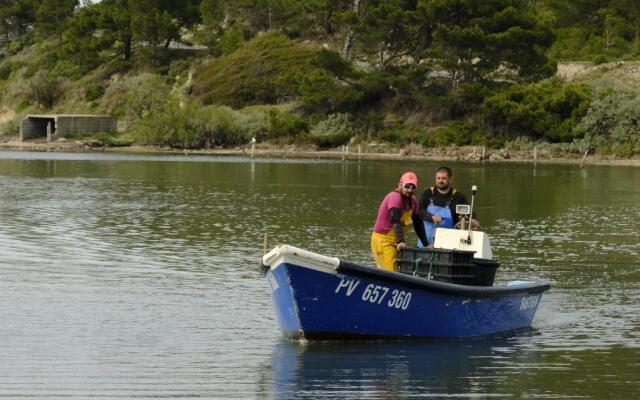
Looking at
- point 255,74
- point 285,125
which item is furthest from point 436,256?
point 255,74

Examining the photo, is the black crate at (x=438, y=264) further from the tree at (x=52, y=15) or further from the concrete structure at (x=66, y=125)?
the tree at (x=52, y=15)

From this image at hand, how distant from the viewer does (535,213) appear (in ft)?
137

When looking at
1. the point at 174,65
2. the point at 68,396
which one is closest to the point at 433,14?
the point at 174,65

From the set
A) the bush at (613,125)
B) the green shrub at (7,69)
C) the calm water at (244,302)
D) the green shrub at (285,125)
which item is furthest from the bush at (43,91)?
the calm water at (244,302)

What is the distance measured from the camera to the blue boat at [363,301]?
16000 mm

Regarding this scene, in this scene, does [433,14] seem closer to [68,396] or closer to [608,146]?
[608,146]

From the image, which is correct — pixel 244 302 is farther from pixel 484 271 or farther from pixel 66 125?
pixel 66 125

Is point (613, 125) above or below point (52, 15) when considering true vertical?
below

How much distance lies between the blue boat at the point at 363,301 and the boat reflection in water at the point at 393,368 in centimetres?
21

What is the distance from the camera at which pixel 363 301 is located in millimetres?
16547

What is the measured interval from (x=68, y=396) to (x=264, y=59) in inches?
3754

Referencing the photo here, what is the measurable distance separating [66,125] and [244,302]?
274 feet

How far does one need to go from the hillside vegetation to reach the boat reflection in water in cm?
6701

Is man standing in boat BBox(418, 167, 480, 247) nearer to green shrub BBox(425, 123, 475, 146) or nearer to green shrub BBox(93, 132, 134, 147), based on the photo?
green shrub BBox(425, 123, 475, 146)
